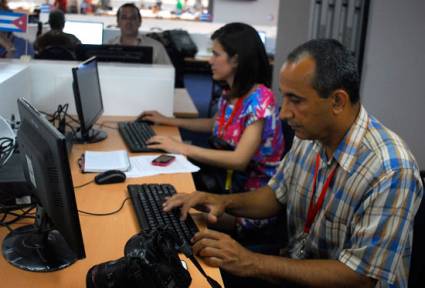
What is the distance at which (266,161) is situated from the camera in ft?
7.13

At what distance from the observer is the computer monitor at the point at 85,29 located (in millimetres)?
3410

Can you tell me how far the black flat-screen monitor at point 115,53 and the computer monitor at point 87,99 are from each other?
0.46 metres

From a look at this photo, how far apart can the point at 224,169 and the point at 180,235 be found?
799mm

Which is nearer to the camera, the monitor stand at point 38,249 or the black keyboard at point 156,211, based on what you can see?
the monitor stand at point 38,249

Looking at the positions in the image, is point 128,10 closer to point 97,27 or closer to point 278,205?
point 97,27

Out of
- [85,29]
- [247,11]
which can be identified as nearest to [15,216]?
[85,29]

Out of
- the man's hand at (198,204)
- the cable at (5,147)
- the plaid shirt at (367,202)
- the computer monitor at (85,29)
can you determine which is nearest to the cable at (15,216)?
the cable at (5,147)

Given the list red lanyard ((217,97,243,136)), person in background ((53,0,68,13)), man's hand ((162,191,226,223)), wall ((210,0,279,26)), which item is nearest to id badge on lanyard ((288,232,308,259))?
man's hand ((162,191,226,223))

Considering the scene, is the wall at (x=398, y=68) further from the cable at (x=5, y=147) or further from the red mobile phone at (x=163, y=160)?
the cable at (x=5, y=147)

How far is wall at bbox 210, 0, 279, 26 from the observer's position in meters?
9.88

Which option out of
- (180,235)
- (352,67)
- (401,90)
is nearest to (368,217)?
(352,67)

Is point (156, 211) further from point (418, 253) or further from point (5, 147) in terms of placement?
point (418, 253)

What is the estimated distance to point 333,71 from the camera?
1.28m

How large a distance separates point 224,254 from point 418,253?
53 centimetres
